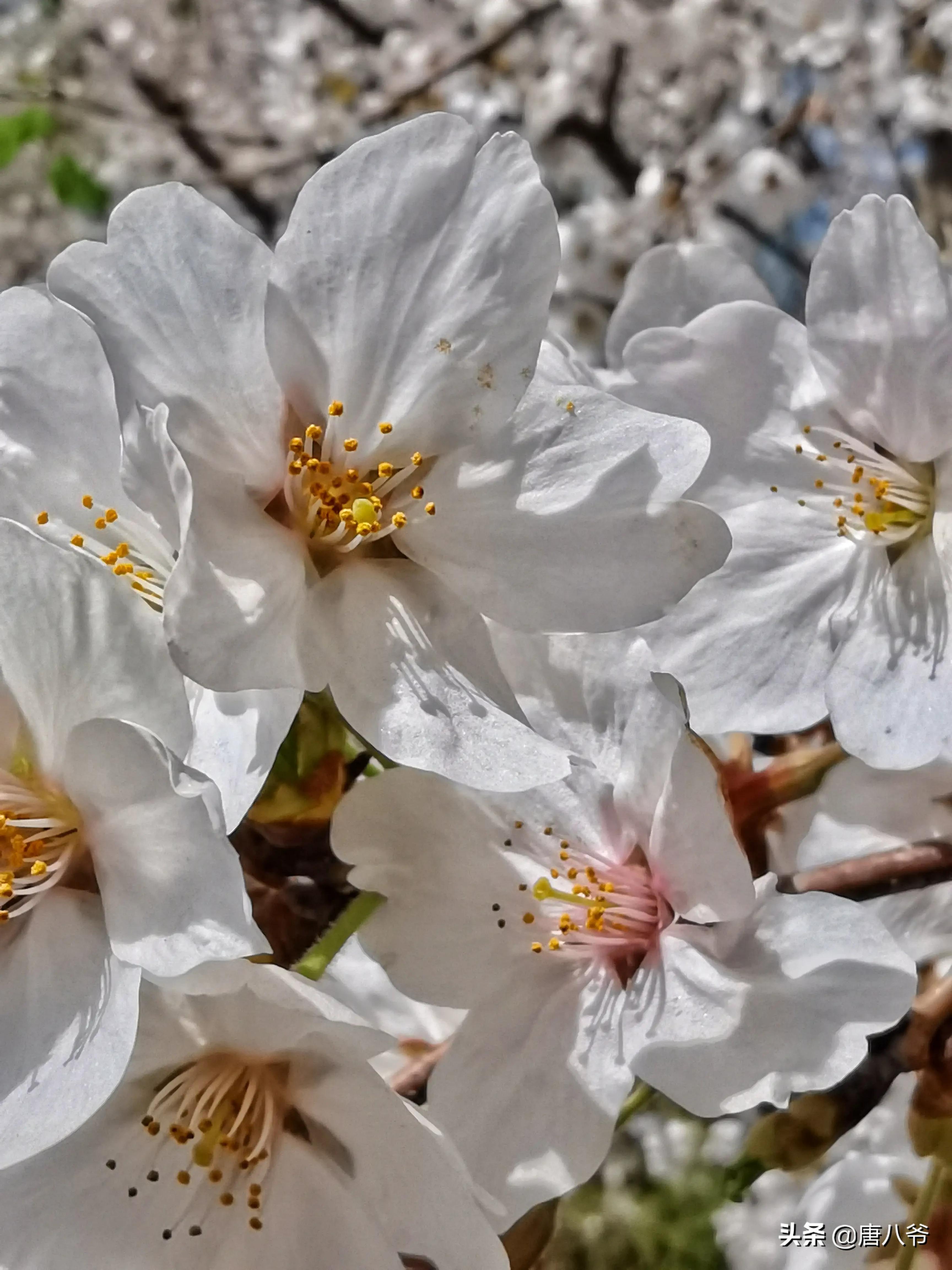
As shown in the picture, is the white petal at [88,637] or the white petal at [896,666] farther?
the white petal at [896,666]

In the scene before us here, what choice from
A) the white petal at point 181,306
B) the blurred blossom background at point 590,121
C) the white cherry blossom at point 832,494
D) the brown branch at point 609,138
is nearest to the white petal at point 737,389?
the white cherry blossom at point 832,494

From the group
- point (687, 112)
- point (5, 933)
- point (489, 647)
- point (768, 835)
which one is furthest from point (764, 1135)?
point (687, 112)

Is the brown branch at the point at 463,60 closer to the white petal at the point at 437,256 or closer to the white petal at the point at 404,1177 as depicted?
the white petal at the point at 437,256

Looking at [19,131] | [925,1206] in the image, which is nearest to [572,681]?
[925,1206]

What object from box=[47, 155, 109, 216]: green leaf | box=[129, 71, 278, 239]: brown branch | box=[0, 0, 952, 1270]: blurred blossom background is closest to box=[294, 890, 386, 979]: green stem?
box=[0, 0, 952, 1270]: blurred blossom background

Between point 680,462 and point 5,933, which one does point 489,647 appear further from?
point 5,933

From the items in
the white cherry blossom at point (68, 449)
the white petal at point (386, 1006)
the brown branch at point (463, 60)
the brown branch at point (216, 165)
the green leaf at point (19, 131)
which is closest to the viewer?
the white cherry blossom at point (68, 449)
